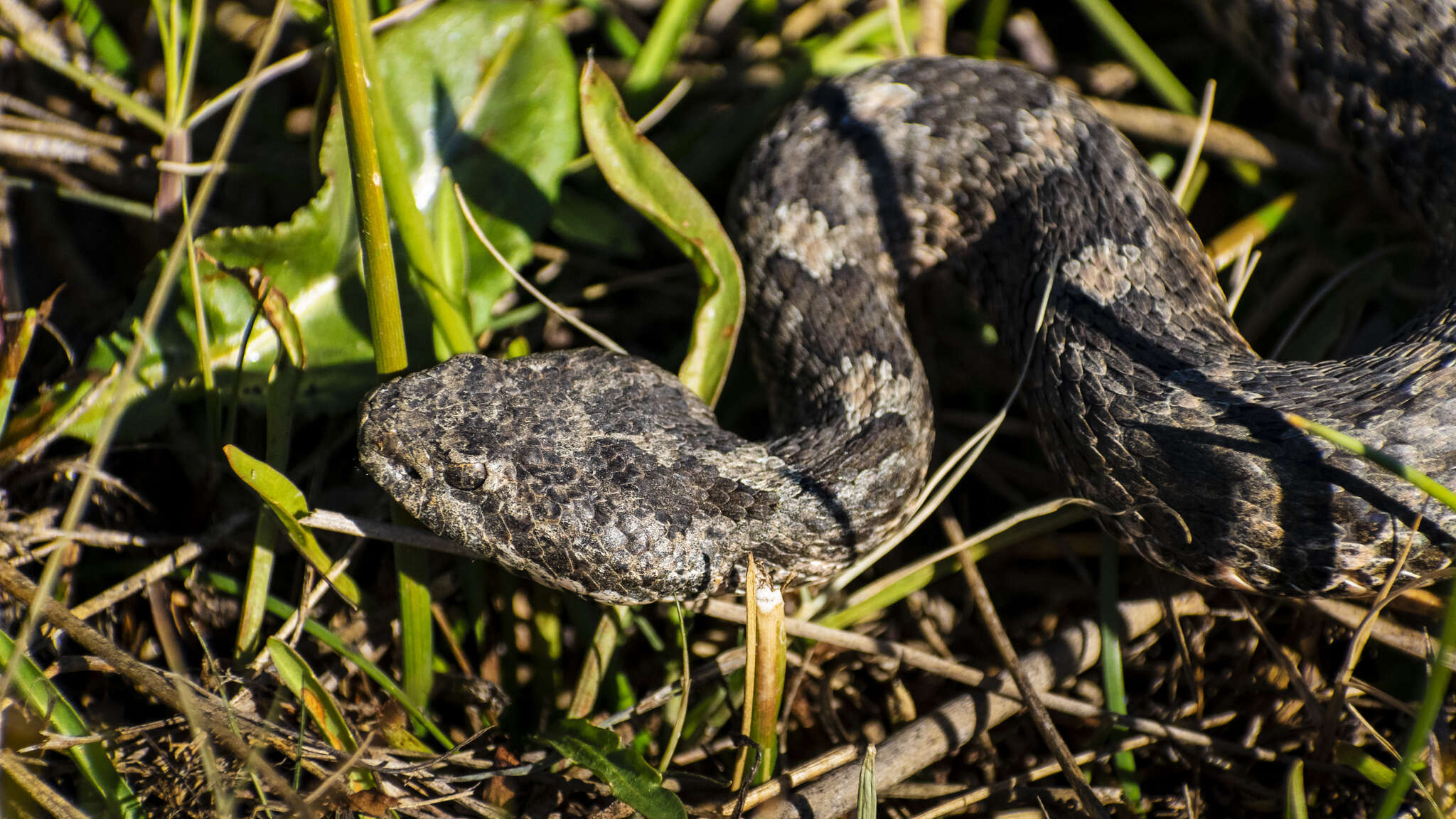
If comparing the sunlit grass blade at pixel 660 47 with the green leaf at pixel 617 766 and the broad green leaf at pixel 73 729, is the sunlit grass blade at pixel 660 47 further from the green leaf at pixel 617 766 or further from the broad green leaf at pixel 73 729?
the broad green leaf at pixel 73 729

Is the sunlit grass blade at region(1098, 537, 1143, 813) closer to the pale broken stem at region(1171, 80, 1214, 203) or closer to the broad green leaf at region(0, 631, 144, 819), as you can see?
the pale broken stem at region(1171, 80, 1214, 203)

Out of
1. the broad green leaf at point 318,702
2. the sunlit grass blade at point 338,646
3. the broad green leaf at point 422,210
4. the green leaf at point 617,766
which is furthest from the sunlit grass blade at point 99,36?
the green leaf at point 617,766

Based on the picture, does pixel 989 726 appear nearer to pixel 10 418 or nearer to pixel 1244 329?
pixel 1244 329

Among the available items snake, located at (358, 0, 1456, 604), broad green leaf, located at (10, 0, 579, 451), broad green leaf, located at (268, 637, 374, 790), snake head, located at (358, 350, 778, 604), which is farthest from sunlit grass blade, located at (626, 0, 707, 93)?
broad green leaf, located at (268, 637, 374, 790)

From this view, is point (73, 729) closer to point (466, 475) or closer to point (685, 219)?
point (466, 475)

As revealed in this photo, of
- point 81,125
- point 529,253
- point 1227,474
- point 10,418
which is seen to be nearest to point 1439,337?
point 1227,474

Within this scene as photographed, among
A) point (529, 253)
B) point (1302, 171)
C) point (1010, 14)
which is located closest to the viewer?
point (529, 253)

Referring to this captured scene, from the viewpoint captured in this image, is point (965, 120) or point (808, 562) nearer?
point (808, 562)
